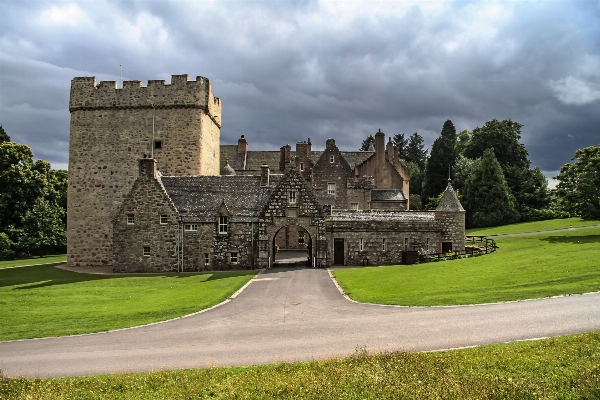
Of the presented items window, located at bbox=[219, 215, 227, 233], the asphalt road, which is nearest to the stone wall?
window, located at bbox=[219, 215, 227, 233]

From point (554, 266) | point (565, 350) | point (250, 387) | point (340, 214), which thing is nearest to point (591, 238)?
point (554, 266)

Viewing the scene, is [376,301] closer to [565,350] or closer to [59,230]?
[565,350]

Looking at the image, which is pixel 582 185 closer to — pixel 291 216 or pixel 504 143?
pixel 291 216

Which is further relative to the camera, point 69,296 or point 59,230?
point 59,230

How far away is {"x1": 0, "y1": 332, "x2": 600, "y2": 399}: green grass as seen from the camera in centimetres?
1026

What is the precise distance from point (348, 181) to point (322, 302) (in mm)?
36605

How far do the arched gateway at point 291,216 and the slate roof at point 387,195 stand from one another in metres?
21.6

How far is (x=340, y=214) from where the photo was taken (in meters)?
39.7

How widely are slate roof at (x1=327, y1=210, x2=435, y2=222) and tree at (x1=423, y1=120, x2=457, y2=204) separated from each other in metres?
45.1

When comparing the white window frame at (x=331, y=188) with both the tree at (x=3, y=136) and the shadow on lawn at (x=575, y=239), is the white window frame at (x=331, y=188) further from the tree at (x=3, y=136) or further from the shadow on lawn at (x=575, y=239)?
the tree at (x=3, y=136)

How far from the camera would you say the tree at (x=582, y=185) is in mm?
41281

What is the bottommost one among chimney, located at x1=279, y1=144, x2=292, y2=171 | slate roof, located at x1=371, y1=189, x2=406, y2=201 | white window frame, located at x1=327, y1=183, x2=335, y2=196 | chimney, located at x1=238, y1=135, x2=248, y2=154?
slate roof, located at x1=371, y1=189, x2=406, y2=201

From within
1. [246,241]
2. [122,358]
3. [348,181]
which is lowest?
[122,358]

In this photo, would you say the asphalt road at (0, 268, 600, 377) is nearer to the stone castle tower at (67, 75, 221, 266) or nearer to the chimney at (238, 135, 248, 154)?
the stone castle tower at (67, 75, 221, 266)
